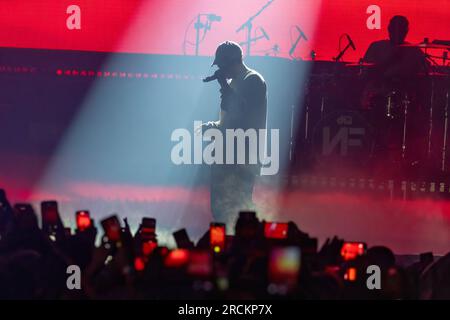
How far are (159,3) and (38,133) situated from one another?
3.52 feet

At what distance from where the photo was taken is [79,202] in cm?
415

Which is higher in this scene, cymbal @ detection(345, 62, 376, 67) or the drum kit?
cymbal @ detection(345, 62, 376, 67)

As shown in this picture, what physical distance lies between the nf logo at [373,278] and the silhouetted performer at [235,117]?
0.98 metres

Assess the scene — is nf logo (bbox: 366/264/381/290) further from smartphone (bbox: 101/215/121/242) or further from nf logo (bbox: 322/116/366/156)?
nf logo (bbox: 322/116/366/156)

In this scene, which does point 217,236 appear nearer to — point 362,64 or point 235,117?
point 235,117

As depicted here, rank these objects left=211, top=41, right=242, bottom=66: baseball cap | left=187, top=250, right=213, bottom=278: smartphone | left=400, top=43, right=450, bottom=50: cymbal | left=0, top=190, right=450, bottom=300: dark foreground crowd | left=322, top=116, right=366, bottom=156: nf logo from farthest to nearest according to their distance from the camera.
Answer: left=322, top=116, right=366, bottom=156: nf logo, left=400, top=43, right=450, bottom=50: cymbal, left=211, top=41, right=242, bottom=66: baseball cap, left=0, top=190, right=450, bottom=300: dark foreground crowd, left=187, top=250, right=213, bottom=278: smartphone

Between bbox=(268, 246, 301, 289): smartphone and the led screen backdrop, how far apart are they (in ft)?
5.96

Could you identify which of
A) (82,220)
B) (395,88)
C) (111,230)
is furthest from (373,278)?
(395,88)

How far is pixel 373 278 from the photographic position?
3039 millimetres

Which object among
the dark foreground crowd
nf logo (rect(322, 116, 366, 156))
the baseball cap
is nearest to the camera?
the dark foreground crowd

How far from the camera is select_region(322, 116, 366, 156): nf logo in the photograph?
14.2 feet

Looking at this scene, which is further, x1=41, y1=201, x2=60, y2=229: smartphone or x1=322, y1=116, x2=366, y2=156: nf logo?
x1=322, y1=116, x2=366, y2=156: nf logo

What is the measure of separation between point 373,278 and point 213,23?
1.77 metres

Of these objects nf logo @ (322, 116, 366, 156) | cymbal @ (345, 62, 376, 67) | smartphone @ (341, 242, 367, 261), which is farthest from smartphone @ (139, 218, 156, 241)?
cymbal @ (345, 62, 376, 67)
